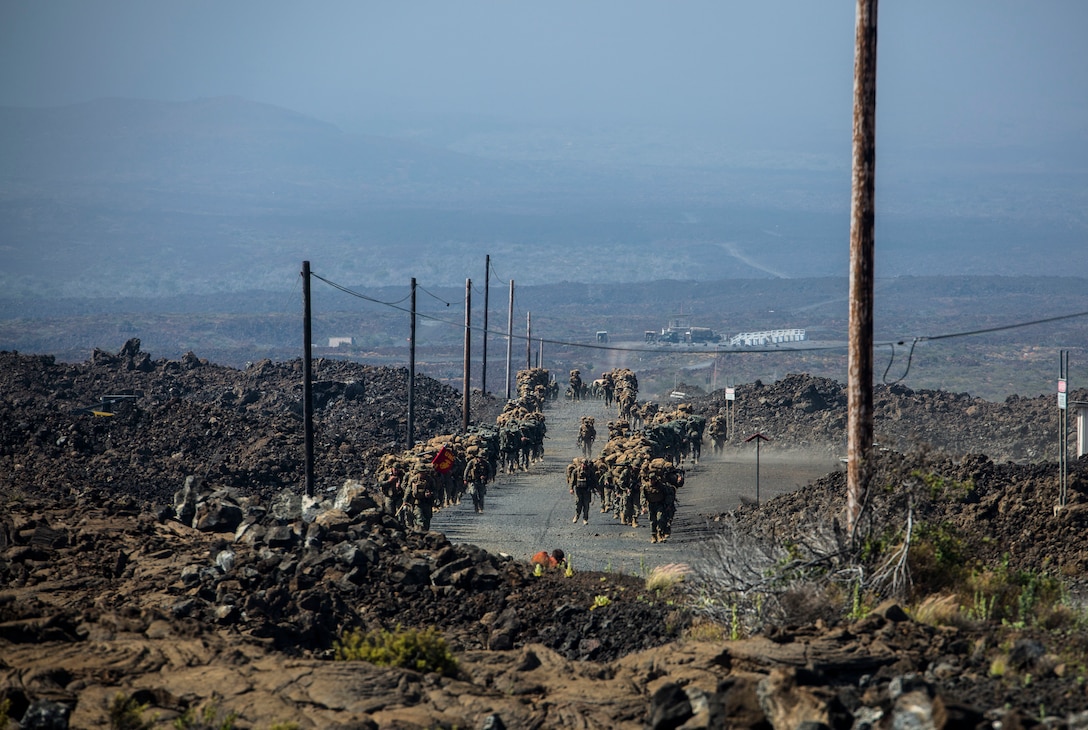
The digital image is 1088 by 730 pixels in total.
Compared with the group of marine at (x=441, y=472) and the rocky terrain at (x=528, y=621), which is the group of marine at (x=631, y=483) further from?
the group of marine at (x=441, y=472)

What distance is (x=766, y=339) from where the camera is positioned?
12612 cm

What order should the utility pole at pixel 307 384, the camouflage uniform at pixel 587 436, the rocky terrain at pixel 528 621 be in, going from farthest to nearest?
the camouflage uniform at pixel 587 436
the utility pole at pixel 307 384
the rocky terrain at pixel 528 621

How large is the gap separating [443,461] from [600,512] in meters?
4.16

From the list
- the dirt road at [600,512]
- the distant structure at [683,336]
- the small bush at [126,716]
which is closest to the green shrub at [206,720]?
the small bush at [126,716]

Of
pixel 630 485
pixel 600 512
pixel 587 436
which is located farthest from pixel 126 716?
pixel 587 436

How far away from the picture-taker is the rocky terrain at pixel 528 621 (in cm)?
973

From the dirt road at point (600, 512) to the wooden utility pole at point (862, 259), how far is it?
3920 millimetres

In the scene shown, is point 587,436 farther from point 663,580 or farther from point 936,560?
point 936,560

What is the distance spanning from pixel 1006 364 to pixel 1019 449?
72260mm

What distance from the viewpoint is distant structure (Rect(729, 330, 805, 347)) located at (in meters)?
124

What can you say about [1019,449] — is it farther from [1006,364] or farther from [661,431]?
[1006,364]

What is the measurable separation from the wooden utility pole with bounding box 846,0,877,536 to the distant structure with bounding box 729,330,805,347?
10925 cm

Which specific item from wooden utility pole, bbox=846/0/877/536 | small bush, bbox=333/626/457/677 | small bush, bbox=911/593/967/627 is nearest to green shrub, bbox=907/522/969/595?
wooden utility pole, bbox=846/0/877/536

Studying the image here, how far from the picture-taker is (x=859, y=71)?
44.1 ft
